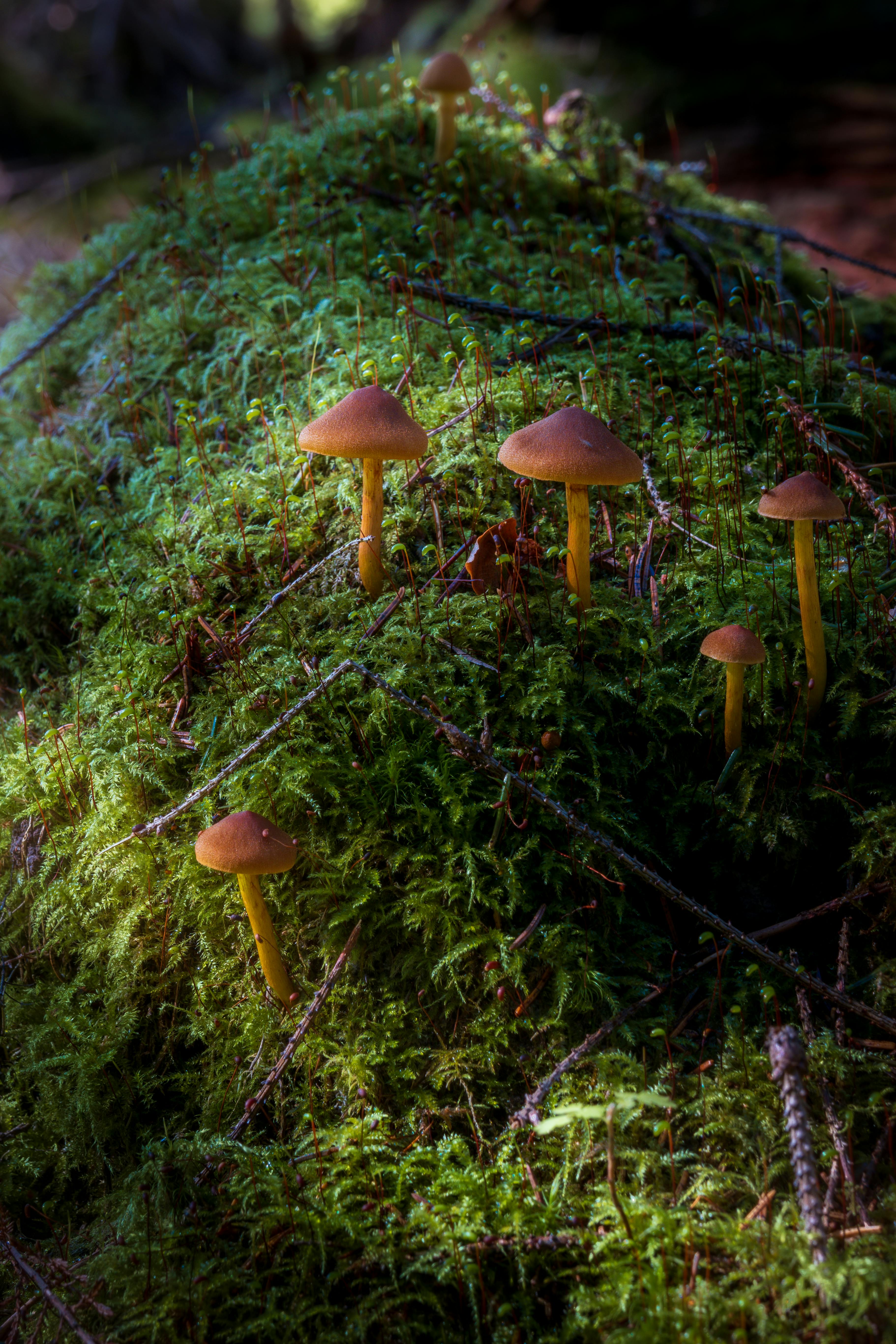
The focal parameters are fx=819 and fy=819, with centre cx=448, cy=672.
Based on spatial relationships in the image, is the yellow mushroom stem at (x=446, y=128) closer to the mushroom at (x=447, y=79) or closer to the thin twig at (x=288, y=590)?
the mushroom at (x=447, y=79)

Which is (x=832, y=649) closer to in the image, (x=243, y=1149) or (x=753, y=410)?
(x=753, y=410)

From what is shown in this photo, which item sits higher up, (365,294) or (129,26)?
(129,26)

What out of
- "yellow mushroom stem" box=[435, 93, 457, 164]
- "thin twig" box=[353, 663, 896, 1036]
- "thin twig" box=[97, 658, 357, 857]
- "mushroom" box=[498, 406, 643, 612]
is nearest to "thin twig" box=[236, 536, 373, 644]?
"thin twig" box=[97, 658, 357, 857]

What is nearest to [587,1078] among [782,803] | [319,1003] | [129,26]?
[319,1003]

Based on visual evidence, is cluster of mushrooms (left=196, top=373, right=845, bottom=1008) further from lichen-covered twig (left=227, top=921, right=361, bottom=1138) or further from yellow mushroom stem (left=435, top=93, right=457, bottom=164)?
yellow mushroom stem (left=435, top=93, right=457, bottom=164)

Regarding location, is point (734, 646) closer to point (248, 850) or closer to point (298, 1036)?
point (248, 850)

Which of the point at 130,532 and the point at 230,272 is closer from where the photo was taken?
the point at 130,532

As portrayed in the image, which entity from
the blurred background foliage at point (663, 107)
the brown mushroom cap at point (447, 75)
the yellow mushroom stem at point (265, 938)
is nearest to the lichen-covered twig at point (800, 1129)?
the yellow mushroom stem at point (265, 938)

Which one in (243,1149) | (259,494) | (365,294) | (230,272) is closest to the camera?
(243,1149)

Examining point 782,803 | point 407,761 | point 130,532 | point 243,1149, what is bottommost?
point 243,1149
